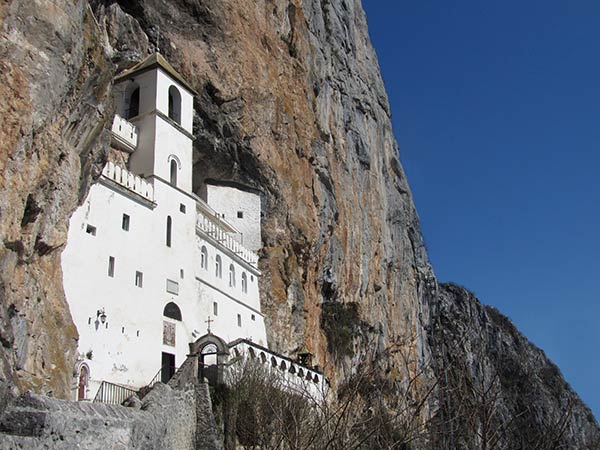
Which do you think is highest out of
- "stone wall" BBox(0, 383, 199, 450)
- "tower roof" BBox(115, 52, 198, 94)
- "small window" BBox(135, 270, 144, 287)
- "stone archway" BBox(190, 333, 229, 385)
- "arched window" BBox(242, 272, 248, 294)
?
"tower roof" BBox(115, 52, 198, 94)

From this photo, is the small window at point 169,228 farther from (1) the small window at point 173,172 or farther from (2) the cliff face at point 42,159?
(2) the cliff face at point 42,159

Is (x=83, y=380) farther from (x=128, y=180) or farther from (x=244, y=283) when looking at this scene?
(x=244, y=283)

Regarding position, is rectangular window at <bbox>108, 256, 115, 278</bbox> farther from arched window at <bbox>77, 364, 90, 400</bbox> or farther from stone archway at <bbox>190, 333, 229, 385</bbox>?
stone archway at <bbox>190, 333, 229, 385</bbox>

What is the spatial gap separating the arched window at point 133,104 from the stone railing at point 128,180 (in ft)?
14.4

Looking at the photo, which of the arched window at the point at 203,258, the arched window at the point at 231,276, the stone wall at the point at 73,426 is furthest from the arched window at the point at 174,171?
the stone wall at the point at 73,426

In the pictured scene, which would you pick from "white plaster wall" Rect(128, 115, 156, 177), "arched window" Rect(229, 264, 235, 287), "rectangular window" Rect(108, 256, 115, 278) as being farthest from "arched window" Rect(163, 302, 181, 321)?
"white plaster wall" Rect(128, 115, 156, 177)

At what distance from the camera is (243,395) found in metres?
22.0

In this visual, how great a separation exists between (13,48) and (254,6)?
76.8 feet

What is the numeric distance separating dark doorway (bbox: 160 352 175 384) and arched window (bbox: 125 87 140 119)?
10.4 meters

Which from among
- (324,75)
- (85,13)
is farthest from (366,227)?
(85,13)

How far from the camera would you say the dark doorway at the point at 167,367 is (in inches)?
1014

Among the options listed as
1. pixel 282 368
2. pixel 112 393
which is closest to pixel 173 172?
pixel 282 368

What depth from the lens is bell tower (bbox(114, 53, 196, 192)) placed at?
96.3 ft

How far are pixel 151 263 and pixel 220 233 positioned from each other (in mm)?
6791
